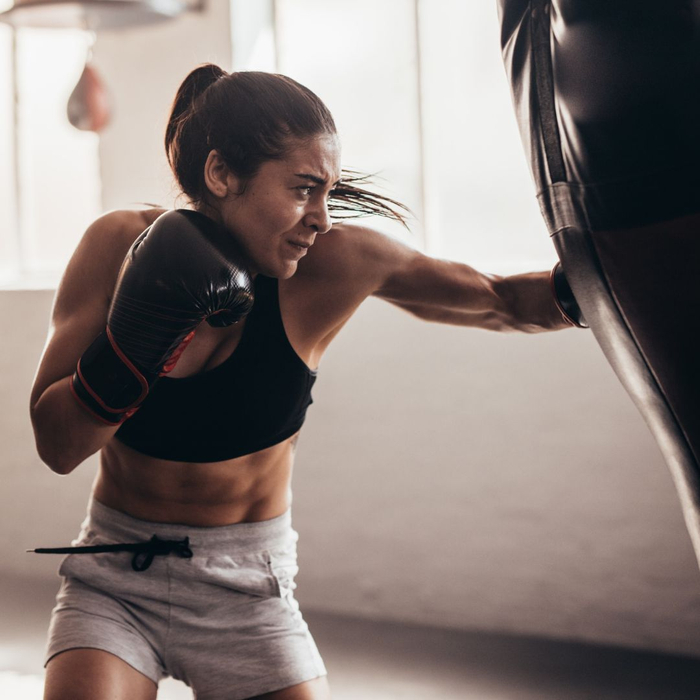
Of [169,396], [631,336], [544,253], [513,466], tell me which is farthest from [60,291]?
[544,253]

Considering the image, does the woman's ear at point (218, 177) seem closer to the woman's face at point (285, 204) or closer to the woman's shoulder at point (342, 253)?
the woman's face at point (285, 204)

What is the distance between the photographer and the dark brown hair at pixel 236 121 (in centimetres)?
136

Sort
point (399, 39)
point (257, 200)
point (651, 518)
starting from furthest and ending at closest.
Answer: point (399, 39) < point (651, 518) < point (257, 200)

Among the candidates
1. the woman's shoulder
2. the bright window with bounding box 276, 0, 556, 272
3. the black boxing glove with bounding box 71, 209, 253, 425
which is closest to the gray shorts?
the black boxing glove with bounding box 71, 209, 253, 425

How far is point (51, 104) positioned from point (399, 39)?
5.19 ft

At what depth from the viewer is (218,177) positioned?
1.40 metres

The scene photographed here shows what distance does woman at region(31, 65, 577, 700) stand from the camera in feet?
4.26

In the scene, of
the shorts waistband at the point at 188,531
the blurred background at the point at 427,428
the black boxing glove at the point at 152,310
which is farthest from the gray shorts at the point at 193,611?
the blurred background at the point at 427,428

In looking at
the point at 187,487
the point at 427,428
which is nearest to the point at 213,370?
the point at 187,487

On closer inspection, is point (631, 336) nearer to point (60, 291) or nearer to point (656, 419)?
point (656, 419)

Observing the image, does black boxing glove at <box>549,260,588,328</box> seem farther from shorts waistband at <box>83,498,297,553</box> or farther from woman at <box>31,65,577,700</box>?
shorts waistband at <box>83,498,297,553</box>

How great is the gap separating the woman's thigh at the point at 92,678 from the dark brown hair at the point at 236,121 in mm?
737

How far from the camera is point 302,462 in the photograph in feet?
9.84

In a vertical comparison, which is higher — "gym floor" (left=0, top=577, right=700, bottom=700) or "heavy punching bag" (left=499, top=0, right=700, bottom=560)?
"heavy punching bag" (left=499, top=0, right=700, bottom=560)
